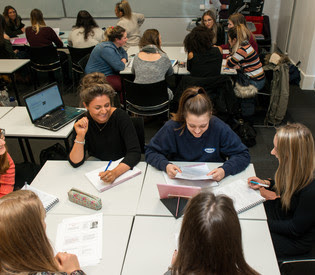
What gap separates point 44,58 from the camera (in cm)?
475

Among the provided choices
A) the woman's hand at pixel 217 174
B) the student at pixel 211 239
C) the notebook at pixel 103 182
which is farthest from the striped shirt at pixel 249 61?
the student at pixel 211 239

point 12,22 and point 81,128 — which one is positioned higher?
point 12,22

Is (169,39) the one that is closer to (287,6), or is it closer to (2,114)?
(287,6)

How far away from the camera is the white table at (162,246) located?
1.42m

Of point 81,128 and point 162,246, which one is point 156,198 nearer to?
point 162,246

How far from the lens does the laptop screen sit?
2656 millimetres

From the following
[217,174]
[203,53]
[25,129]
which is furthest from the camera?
[203,53]

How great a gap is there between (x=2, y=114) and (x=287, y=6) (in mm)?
5458

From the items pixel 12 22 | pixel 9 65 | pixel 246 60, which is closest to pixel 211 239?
pixel 246 60

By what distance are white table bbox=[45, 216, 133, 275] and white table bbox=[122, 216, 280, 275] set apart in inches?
1.5

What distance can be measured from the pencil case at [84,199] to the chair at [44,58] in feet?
11.5

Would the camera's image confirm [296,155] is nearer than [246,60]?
Yes

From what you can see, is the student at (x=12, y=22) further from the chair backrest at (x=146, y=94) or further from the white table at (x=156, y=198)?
the white table at (x=156, y=198)

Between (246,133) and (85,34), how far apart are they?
279 cm
